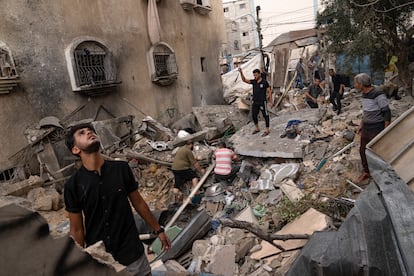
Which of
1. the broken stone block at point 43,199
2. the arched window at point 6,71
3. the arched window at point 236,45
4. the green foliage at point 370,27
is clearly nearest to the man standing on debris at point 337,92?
the green foliage at point 370,27

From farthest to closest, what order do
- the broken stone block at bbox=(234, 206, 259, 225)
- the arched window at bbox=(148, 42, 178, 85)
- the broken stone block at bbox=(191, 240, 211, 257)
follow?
the arched window at bbox=(148, 42, 178, 85) < the broken stone block at bbox=(234, 206, 259, 225) < the broken stone block at bbox=(191, 240, 211, 257)

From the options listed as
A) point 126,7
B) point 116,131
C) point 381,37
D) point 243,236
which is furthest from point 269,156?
point 126,7

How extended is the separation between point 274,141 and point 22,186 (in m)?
5.47

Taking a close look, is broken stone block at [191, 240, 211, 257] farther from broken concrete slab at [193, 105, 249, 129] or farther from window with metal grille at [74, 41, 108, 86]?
broken concrete slab at [193, 105, 249, 129]

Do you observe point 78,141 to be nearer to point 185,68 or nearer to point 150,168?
point 150,168

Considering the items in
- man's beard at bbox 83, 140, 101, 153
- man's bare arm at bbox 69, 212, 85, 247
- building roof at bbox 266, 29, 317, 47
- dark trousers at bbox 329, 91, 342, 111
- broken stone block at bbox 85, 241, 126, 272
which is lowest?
dark trousers at bbox 329, 91, 342, 111

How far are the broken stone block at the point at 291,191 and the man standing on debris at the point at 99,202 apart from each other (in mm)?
3484

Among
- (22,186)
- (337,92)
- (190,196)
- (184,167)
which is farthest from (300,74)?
(22,186)

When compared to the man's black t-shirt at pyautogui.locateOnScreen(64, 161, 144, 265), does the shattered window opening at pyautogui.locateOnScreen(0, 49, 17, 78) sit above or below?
above

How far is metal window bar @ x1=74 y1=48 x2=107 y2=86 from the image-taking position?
7656mm

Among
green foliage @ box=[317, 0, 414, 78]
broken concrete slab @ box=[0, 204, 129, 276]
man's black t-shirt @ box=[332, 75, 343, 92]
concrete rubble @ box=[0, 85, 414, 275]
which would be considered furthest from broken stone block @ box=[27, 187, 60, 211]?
green foliage @ box=[317, 0, 414, 78]

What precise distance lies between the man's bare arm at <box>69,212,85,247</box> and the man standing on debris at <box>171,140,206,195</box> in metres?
4.48

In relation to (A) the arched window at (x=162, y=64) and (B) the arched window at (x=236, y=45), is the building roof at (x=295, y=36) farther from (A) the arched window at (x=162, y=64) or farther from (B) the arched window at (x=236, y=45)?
(B) the arched window at (x=236, y=45)

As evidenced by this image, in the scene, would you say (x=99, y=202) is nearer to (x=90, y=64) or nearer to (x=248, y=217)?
(x=248, y=217)
